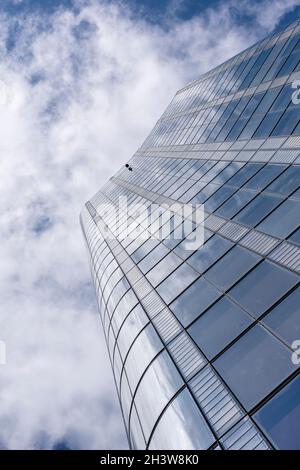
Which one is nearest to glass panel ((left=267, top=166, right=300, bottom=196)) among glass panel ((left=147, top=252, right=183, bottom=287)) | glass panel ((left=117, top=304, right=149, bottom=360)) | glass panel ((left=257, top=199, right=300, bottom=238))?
glass panel ((left=257, top=199, right=300, bottom=238))

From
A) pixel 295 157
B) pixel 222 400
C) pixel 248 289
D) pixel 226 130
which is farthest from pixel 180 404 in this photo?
pixel 226 130

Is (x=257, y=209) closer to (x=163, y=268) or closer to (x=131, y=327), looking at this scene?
(x=163, y=268)

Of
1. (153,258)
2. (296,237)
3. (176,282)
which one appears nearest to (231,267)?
(296,237)

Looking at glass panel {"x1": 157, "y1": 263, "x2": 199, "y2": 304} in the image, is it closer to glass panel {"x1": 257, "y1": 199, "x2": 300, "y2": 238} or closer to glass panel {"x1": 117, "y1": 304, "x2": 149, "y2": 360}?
glass panel {"x1": 117, "y1": 304, "x2": 149, "y2": 360}

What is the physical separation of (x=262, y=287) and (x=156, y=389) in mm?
4914

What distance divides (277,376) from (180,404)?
10.8 ft

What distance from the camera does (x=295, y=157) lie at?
17641 millimetres

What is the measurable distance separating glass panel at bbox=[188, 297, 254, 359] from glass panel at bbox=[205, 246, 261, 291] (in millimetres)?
949

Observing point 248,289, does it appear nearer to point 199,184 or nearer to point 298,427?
point 298,427

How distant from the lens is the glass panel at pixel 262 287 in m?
11.4

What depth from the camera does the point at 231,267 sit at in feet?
47.1

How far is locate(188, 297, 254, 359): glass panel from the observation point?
1148 centimetres

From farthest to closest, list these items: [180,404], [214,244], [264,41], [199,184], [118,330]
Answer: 1. [264,41]
2. [199,184]
3. [118,330]
4. [214,244]
5. [180,404]
